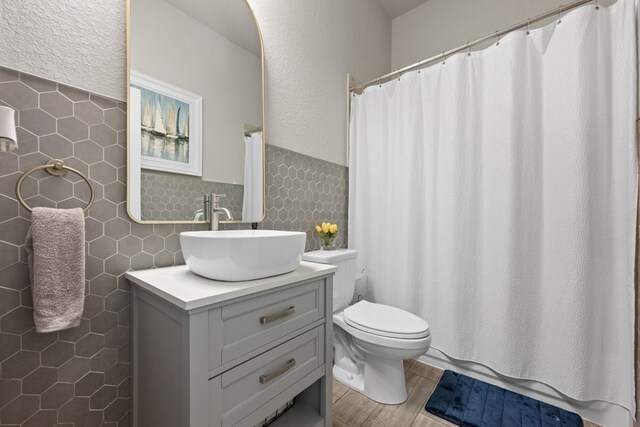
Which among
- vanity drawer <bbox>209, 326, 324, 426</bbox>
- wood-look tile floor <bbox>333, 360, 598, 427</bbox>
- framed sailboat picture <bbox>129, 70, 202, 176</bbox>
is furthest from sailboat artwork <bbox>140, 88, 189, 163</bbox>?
wood-look tile floor <bbox>333, 360, 598, 427</bbox>

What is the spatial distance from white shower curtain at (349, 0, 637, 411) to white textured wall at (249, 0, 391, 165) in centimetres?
39

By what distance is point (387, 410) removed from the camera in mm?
1419

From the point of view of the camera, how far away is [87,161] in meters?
0.92

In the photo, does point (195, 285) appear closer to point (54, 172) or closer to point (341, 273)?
point (54, 172)

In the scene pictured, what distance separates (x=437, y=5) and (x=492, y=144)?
1.52 m

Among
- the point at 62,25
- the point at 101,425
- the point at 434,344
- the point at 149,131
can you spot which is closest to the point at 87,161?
the point at 149,131

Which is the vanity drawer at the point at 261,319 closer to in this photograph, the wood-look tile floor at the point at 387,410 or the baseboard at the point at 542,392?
the wood-look tile floor at the point at 387,410

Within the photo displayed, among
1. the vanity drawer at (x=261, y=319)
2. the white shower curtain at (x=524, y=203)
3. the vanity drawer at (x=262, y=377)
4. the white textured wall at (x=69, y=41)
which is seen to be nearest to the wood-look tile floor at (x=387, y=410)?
the white shower curtain at (x=524, y=203)

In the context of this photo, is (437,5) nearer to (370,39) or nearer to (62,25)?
(370,39)

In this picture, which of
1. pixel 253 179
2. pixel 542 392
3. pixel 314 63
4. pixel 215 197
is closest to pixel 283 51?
Result: pixel 314 63

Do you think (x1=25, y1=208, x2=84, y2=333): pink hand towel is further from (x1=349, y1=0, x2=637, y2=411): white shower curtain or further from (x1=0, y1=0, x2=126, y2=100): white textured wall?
(x1=349, y1=0, x2=637, y2=411): white shower curtain

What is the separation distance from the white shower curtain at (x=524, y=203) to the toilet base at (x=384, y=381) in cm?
44

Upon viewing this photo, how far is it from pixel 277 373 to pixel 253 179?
88 cm

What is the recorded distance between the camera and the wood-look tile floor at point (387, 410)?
4.37ft
